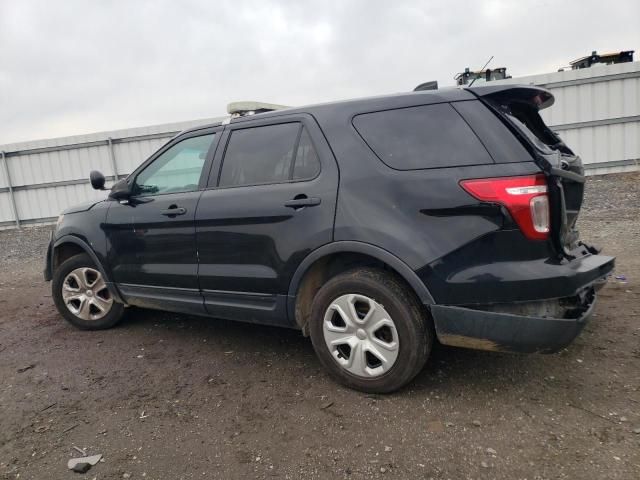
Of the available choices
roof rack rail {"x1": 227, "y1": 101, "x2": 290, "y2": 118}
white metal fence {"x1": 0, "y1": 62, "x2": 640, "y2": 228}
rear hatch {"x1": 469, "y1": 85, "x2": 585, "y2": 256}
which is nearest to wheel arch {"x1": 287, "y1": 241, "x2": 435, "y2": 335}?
rear hatch {"x1": 469, "y1": 85, "x2": 585, "y2": 256}

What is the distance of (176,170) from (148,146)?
32.1ft

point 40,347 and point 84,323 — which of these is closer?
point 40,347

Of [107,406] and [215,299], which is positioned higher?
[215,299]

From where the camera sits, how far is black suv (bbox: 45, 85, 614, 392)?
2.42 m

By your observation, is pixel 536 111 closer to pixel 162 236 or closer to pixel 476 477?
pixel 476 477

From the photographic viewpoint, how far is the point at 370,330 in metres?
2.76

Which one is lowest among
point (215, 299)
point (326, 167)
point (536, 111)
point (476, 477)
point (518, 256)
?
point (476, 477)

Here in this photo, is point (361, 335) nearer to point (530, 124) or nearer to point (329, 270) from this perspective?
point (329, 270)

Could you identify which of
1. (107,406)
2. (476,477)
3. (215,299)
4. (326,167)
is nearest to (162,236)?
→ (215,299)

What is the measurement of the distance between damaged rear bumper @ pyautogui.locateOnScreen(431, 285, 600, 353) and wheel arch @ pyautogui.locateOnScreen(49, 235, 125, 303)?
2.92 metres

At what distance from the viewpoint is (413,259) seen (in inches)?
102

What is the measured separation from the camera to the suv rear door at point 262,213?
2951 mm

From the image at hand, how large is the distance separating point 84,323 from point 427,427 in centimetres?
338

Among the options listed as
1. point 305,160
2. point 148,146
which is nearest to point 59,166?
point 148,146
